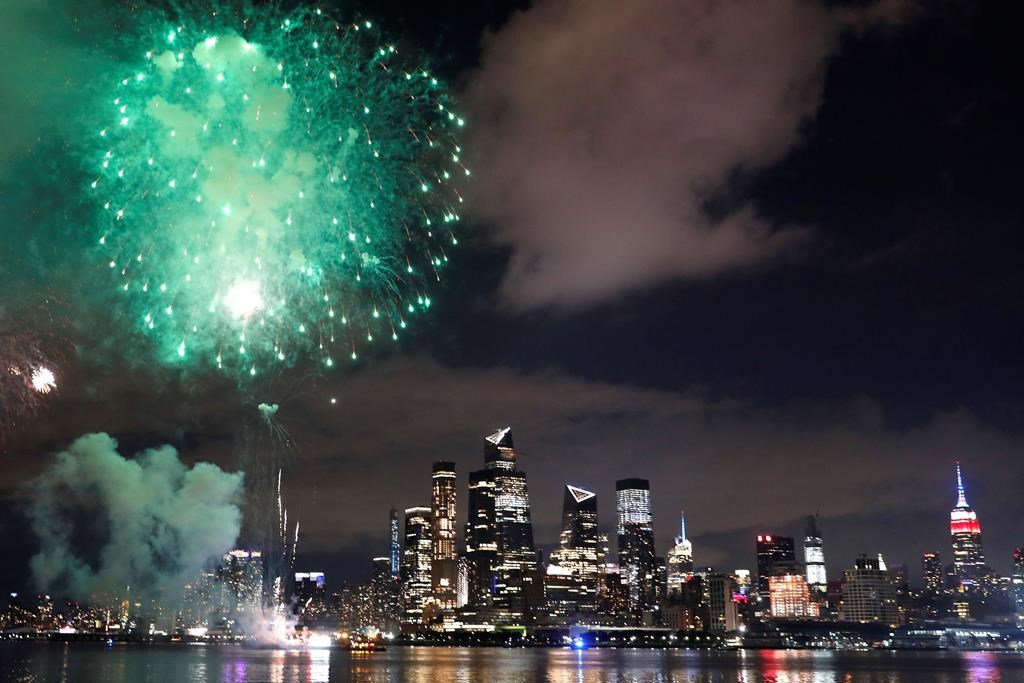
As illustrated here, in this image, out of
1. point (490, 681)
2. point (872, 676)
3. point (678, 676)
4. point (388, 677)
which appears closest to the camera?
point (490, 681)

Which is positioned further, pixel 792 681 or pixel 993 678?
pixel 993 678

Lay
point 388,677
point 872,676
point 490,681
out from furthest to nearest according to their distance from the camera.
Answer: point 872,676 → point 388,677 → point 490,681

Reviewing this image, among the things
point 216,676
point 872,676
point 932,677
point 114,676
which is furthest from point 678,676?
point 114,676

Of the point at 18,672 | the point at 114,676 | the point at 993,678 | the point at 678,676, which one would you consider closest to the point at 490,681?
the point at 678,676

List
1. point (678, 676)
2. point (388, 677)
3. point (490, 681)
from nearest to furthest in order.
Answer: point (490, 681) → point (388, 677) → point (678, 676)

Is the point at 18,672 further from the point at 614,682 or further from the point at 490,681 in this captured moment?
the point at 614,682

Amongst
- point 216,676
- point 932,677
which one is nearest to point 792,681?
point 932,677

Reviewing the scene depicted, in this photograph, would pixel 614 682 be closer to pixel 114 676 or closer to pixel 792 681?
pixel 792 681

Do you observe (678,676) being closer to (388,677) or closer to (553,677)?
(553,677)

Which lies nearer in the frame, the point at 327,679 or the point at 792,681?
the point at 327,679
